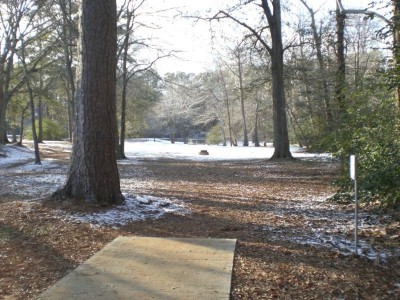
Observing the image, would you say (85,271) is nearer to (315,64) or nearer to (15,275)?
(15,275)

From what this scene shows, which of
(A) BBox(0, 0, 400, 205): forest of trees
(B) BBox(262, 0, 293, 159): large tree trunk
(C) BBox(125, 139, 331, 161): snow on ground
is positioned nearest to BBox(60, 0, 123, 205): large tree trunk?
(A) BBox(0, 0, 400, 205): forest of trees

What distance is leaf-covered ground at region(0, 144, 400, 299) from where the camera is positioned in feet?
13.3

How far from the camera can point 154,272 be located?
14.4 ft

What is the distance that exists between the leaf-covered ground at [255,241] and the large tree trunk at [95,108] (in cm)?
49

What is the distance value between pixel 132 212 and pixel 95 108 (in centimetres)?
193

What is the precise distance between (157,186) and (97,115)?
4.64 meters

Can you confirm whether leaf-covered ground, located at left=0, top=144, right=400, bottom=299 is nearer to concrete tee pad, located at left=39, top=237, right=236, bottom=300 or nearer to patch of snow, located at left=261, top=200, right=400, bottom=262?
patch of snow, located at left=261, top=200, right=400, bottom=262

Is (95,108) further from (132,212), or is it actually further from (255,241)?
(255,241)

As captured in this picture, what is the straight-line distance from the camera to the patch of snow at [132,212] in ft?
22.0

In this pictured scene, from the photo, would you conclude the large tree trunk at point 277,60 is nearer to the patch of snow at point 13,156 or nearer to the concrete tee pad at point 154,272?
the patch of snow at point 13,156

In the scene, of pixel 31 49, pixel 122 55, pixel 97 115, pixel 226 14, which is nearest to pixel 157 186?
pixel 97 115

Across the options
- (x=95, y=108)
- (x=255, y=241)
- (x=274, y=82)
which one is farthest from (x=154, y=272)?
(x=274, y=82)

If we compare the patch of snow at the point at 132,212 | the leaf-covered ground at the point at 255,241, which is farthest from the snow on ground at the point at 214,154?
the patch of snow at the point at 132,212

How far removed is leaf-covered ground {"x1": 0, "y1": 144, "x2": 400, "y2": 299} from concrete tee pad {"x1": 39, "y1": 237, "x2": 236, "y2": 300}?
0.17 metres
